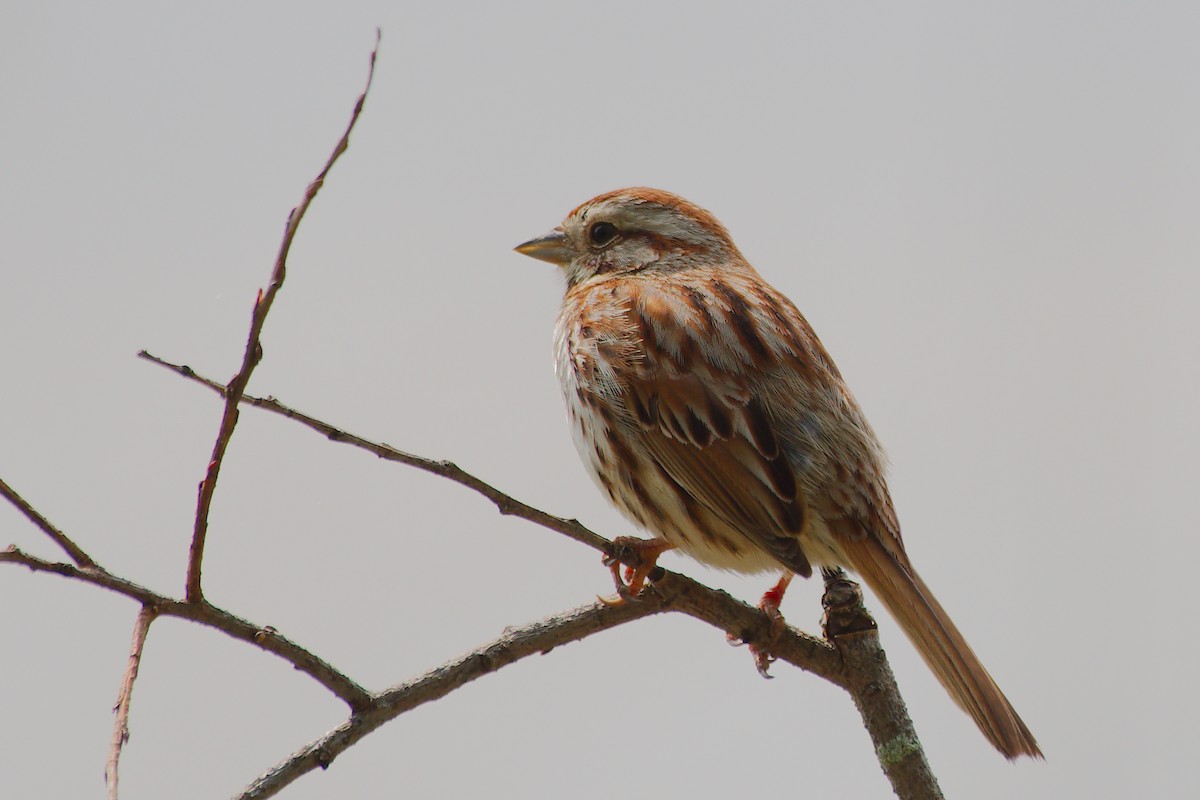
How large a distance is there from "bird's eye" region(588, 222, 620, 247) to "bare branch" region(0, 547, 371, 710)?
109 inches

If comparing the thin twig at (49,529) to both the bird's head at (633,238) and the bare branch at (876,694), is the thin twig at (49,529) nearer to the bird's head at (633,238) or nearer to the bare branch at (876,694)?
the bare branch at (876,694)

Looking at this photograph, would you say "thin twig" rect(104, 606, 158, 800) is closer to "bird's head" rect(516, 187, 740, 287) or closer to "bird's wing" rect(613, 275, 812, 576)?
"bird's wing" rect(613, 275, 812, 576)

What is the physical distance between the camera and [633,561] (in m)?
3.37

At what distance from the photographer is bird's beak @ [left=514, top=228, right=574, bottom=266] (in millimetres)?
5246

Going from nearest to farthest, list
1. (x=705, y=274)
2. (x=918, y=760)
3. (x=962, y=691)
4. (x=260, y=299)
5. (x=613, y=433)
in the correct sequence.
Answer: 1. (x=260, y=299)
2. (x=918, y=760)
3. (x=962, y=691)
4. (x=613, y=433)
5. (x=705, y=274)

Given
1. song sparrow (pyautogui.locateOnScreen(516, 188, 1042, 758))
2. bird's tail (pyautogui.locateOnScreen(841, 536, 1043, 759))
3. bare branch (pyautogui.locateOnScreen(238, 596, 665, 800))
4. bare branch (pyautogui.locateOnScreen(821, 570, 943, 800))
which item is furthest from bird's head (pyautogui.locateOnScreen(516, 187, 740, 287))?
bare branch (pyautogui.locateOnScreen(238, 596, 665, 800))

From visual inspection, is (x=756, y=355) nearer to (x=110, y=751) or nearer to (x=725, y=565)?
(x=725, y=565)

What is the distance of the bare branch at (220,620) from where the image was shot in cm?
225

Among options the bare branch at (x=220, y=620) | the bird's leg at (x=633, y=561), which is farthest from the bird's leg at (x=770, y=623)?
the bare branch at (x=220, y=620)

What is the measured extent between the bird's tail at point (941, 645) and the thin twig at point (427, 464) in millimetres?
1206

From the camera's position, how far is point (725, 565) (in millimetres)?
4145

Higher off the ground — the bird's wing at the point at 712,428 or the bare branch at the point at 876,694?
the bird's wing at the point at 712,428

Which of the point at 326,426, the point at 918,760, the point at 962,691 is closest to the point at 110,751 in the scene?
the point at 326,426

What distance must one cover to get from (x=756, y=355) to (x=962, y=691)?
1.28m
